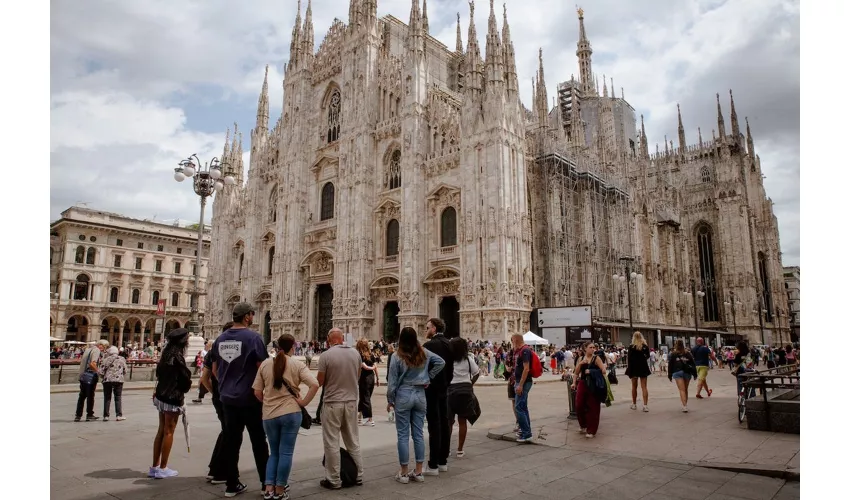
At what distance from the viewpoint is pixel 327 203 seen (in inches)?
1495

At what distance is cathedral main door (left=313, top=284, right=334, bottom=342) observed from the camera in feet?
119

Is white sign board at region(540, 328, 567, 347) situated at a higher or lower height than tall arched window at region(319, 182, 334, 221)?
lower

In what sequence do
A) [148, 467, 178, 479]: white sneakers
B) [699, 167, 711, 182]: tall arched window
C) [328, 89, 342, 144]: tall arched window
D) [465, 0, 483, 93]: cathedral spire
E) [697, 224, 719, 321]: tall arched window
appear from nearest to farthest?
[148, 467, 178, 479]: white sneakers → [465, 0, 483, 93]: cathedral spire → [328, 89, 342, 144]: tall arched window → [697, 224, 719, 321]: tall arched window → [699, 167, 711, 182]: tall arched window

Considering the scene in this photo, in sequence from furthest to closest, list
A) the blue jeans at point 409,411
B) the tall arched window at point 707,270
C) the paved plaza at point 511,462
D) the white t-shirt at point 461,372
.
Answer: the tall arched window at point 707,270, the white t-shirt at point 461,372, the blue jeans at point 409,411, the paved plaza at point 511,462

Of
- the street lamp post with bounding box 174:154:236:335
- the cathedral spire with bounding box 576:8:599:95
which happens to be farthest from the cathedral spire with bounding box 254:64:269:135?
the cathedral spire with bounding box 576:8:599:95

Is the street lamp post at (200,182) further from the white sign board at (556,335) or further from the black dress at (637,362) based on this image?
the white sign board at (556,335)

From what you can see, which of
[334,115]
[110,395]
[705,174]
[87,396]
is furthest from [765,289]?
[87,396]

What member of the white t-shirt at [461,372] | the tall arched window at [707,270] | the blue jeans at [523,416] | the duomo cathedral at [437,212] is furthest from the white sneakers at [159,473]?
the tall arched window at [707,270]

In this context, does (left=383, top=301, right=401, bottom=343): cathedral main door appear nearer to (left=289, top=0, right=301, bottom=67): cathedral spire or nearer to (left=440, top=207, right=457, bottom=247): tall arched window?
(left=440, top=207, right=457, bottom=247): tall arched window

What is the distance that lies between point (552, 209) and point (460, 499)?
28.1 m

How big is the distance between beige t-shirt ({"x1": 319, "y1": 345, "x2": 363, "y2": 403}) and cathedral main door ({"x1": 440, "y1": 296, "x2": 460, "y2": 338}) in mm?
24789

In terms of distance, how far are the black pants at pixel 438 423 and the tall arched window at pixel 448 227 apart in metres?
24.2

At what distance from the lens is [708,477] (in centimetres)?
570

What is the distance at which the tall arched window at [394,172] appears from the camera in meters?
33.8
